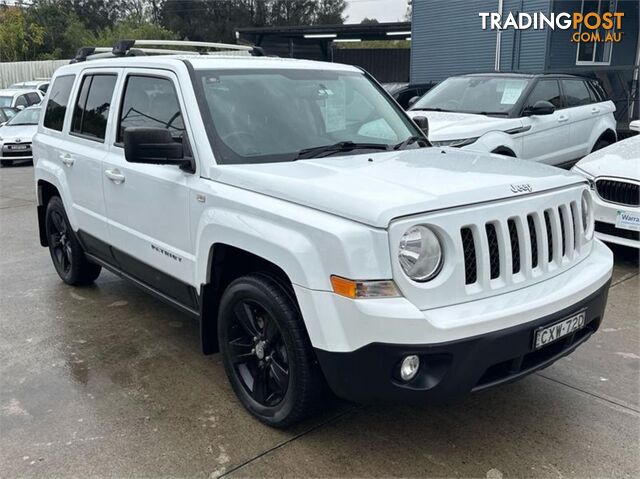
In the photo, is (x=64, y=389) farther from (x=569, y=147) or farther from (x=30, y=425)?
(x=569, y=147)

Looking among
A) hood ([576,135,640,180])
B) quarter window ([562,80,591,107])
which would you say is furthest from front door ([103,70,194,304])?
quarter window ([562,80,591,107])

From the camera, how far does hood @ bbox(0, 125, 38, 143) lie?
Answer: 15.3 meters

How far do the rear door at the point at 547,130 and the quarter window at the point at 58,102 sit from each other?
523 centimetres

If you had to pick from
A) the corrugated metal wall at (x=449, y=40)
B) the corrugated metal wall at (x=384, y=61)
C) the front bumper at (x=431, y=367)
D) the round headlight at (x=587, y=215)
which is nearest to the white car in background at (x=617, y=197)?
the round headlight at (x=587, y=215)

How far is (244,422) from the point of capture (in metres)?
3.38

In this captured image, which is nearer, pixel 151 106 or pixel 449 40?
pixel 151 106


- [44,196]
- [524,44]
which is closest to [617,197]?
[44,196]

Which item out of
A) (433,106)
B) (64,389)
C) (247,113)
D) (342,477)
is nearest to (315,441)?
(342,477)

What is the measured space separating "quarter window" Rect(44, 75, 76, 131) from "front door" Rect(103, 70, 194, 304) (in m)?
1.15

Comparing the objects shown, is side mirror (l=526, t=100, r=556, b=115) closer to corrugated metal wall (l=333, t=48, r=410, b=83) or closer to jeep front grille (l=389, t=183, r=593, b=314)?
jeep front grille (l=389, t=183, r=593, b=314)

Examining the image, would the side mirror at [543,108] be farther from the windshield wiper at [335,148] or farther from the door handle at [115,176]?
the door handle at [115,176]

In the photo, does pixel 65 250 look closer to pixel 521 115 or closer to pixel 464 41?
pixel 521 115

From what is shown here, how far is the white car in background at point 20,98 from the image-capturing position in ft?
64.2

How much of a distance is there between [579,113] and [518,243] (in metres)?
6.73
